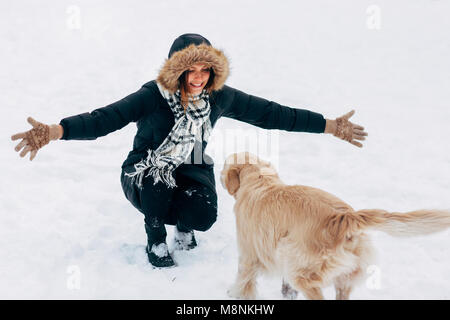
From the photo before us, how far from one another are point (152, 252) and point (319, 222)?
4.08 ft

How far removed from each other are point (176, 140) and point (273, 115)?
2.33ft

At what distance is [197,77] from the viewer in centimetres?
279

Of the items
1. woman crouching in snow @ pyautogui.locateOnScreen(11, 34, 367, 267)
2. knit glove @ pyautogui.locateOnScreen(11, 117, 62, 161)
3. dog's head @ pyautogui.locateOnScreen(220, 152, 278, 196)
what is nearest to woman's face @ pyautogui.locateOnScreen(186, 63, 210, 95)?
woman crouching in snow @ pyautogui.locateOnScreen(11, 34, 367, 267)

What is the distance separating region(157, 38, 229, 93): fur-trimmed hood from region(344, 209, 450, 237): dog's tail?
1.28 metres

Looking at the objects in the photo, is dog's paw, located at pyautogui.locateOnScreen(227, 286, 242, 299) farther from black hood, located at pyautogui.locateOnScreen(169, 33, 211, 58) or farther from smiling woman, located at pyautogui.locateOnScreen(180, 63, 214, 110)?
black hood, located at pyautogui.locateOnScreen(169, 33, 211, 58)

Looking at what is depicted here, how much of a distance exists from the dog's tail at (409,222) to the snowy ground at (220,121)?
759 mm

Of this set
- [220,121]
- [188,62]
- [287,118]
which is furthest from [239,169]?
[220,121]

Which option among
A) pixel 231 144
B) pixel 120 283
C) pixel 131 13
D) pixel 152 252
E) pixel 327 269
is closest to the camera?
pixel 327 269

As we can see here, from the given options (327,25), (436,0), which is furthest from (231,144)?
(436,0)

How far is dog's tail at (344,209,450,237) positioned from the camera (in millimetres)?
2057

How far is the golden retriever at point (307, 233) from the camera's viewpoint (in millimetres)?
2115

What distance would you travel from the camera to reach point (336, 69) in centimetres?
652

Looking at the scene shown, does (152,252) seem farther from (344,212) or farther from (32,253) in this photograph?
(344,212)

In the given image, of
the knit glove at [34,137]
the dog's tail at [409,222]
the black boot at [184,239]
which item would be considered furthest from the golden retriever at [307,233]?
the knit glove at [34,137]
